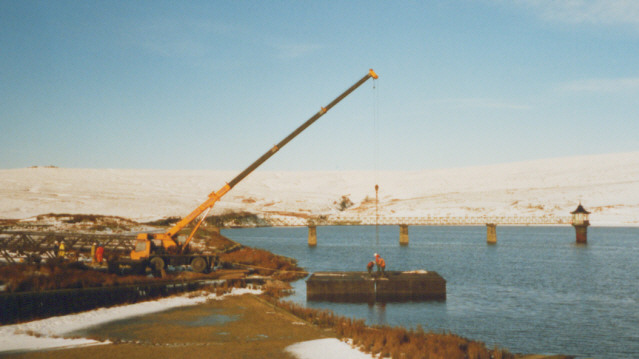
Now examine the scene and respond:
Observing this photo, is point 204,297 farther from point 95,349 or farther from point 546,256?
point 546,256

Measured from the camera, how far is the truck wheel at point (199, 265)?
38.4 m

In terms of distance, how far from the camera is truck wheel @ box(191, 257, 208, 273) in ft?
126

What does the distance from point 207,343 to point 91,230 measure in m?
56.4

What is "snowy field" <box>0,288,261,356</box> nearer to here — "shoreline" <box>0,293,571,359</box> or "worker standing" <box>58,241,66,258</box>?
"shoreline" <box>0,293,571,359</box>

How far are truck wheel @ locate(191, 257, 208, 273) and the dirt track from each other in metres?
10.0

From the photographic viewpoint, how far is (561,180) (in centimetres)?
18000

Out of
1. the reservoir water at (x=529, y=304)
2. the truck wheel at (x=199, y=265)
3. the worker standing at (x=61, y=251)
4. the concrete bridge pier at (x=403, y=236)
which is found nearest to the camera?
the reservoir water at (x=529, y=304)

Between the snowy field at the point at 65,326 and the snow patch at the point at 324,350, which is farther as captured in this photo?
the snowy field at the point at 65,326

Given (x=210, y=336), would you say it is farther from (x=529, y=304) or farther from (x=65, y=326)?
(x=529, y=304)

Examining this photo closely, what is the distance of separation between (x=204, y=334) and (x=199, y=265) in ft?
57.0

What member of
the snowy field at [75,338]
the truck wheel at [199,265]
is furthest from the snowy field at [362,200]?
the snowy field at [75,338]

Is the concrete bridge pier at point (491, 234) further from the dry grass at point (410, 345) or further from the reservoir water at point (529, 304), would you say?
the dry grass at point (410, 345)

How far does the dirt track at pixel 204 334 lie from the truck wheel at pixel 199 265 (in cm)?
1004

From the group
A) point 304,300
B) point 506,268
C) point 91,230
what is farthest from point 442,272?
point 91,230
